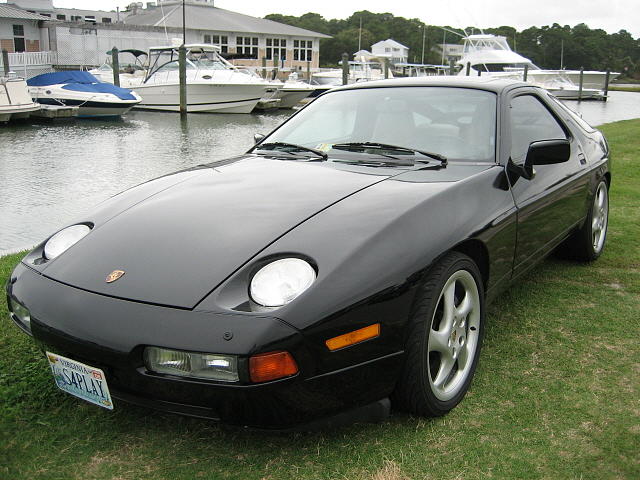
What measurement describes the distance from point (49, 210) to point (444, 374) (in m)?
5.27

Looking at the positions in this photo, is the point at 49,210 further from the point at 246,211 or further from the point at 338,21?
the point at 338,21

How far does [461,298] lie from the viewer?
2.67 meters

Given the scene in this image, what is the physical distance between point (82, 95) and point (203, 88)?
16.0 ft

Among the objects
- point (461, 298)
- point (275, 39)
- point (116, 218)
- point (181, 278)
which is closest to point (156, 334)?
point (181, 278)

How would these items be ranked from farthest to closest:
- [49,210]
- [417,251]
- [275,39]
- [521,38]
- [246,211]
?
[521,38], [275,39], [49,210], [246,211], [417,251]

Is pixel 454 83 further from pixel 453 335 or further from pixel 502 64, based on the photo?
pixel 502 64

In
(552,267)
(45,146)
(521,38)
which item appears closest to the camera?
(552,267)

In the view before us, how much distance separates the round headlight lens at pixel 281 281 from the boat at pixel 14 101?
16.1 m

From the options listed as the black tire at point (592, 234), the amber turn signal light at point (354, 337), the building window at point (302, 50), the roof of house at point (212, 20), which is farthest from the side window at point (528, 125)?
the building window at point (302, 50)

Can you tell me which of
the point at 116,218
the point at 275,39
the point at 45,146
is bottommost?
the point at 45,146

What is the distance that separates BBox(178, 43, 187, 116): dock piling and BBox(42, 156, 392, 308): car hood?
62.7ft

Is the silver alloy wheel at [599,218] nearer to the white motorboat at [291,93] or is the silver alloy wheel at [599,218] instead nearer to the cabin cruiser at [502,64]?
the white motorboat at [291,93]

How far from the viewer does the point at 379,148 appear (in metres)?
3.25

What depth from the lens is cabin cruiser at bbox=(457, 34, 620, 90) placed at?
36.8m
